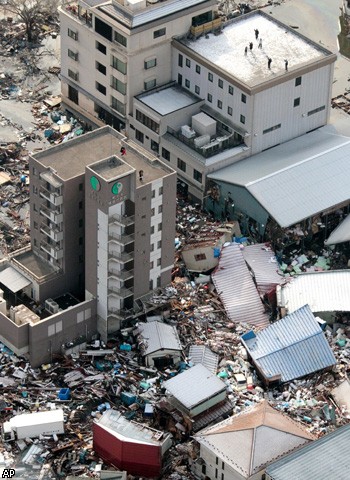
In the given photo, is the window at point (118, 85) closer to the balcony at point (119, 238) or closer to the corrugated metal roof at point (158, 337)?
the balcony at point (119, 238)

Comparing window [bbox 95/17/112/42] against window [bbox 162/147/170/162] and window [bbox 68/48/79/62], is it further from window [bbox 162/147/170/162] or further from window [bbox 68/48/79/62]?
window [bbox 162/147/170/162]

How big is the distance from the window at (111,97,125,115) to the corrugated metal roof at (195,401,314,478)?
40.6 m

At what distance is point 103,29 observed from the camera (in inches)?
5438

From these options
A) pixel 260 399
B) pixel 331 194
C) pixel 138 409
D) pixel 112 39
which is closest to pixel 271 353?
pixel 260 399

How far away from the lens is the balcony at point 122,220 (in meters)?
116

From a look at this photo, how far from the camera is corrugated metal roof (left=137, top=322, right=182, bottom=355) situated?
390 feet

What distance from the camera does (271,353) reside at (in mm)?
118562

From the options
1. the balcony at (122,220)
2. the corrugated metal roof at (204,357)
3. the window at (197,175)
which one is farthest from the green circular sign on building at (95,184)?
the window at (197,175)

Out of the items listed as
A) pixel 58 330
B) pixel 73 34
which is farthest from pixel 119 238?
pixel 73 34

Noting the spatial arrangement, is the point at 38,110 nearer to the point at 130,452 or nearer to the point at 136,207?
the point at 136,207

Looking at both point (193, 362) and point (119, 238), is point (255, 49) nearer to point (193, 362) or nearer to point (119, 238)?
point (119, 238)

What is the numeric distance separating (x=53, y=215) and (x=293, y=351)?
69.7 ft

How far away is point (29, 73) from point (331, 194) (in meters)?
38.5

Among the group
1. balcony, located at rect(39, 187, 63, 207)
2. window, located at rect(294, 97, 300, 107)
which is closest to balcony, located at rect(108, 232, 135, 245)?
balcony, located at rect(39, 187, 63, 207)
